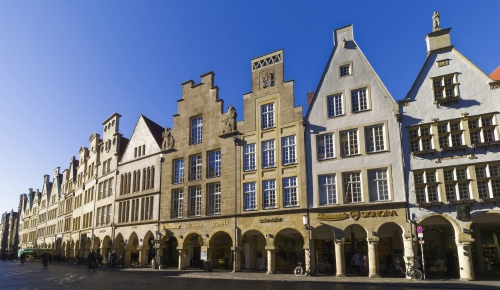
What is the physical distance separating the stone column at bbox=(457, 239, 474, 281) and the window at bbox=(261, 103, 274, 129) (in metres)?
15.3

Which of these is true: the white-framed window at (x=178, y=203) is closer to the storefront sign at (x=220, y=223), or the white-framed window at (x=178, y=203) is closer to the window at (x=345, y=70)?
the storefront sign at (x=220, y=223)

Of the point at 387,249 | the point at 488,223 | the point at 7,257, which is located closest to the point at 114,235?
the point at 387,249

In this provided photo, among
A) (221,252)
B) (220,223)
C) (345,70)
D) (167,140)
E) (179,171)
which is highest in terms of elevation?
(345,70)

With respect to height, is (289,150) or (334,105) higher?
(334,105)

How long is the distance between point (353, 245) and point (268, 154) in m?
9.10

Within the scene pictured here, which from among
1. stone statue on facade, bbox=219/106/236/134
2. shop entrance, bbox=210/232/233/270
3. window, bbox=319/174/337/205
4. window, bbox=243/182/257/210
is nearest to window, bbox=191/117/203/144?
stone statue on facade, bbox=219/106/236/134

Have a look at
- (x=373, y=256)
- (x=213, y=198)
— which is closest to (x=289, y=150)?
(x=213, y=198)

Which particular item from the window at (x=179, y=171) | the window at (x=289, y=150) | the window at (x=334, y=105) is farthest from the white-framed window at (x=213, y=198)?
the window at (x=334, y=105)

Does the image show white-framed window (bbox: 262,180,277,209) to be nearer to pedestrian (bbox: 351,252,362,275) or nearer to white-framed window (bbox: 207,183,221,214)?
white-framed window (bbox: 207,183,221,214)

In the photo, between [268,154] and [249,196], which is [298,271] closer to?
[249,196]

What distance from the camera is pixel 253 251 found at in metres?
32.7

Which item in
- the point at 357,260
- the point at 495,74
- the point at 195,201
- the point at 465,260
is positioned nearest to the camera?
the point at 465,260

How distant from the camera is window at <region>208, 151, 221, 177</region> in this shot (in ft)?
112

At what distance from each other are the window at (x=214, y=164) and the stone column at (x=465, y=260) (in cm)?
1869
